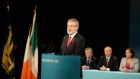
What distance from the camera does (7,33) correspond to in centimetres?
516

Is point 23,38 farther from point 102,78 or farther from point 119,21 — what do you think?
point 102,78

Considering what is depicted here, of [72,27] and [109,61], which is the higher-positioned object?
[72,27]

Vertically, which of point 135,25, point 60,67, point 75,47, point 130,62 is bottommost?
point 130,62

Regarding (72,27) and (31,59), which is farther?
(31,59)

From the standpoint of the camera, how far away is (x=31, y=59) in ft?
17.2

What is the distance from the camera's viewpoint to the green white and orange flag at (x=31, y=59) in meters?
5.11

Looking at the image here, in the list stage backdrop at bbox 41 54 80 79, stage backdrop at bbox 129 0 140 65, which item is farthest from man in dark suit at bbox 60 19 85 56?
stage backdrop at bbox 129 0 140 65

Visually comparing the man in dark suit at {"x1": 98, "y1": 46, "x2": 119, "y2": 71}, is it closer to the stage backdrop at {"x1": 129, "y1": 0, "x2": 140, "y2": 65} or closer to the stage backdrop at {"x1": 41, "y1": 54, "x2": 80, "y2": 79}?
the stage backdrop at {"x1": 129, "y1": 0, "x2": 140, "y2": 65}

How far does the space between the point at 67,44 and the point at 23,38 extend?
3.64 m

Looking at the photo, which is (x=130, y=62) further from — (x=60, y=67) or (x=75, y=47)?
(x=60, y=67)

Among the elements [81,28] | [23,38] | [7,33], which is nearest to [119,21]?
[81,28]

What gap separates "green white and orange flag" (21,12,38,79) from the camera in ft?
16.8

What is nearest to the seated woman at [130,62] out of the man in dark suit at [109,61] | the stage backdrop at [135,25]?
the man in dark suit at [109,61]

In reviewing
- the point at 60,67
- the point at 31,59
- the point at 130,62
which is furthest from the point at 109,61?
the point at 60,67
